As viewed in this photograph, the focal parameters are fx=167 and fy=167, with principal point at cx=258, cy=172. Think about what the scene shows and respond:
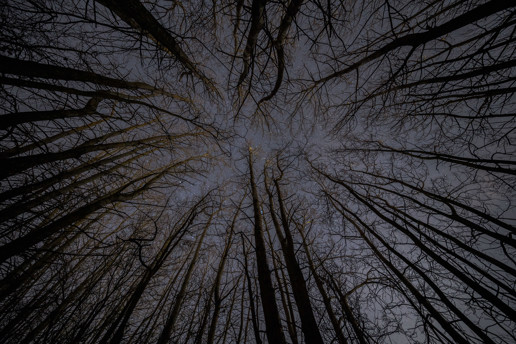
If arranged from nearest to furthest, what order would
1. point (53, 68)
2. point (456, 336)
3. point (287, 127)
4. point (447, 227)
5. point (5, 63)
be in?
1. point (5, 63)
2. point (53, 68)
3. point (456, 336)
4. point (447, 227)
5. point (287, 127)

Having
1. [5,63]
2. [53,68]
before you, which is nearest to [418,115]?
[53,68]

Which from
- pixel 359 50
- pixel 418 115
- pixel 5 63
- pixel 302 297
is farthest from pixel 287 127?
pixel 5 63

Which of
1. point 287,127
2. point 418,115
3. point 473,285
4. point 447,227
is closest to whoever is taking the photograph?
point 473,285

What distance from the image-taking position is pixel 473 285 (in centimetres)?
285

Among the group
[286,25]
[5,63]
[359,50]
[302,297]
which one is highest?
[359,50]

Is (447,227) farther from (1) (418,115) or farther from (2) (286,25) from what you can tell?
(2) (286,25)

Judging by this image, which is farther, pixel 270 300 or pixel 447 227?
pixel 447 227

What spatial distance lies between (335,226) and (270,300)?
4066 mm

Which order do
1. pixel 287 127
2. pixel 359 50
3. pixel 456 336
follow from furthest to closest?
pixel 287 127 → pixel 359 50 → pixel 456 336

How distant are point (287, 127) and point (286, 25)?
2315 mm

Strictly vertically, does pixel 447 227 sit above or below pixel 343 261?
below

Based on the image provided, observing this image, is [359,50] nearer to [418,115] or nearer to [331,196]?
[418,115]

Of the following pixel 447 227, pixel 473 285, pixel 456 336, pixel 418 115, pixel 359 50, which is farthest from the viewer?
pixel 418 115

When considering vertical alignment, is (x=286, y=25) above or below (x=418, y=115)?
below
